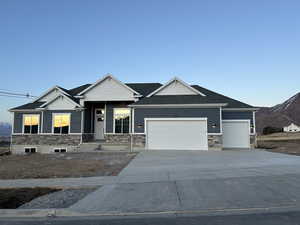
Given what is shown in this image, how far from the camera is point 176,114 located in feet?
48.3

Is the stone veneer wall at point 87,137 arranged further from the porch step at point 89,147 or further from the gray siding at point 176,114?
the gray siding at point 176,114

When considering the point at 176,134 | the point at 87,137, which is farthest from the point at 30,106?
the point at 176,134

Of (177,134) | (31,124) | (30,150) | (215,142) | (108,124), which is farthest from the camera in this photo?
(108,124)

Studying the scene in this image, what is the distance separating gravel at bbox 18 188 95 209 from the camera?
441 cm

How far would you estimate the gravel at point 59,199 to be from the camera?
441 cm

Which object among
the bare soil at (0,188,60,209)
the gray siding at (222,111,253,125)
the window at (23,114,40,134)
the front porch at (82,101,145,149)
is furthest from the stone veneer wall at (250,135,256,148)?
the window at (23,114,40,134)

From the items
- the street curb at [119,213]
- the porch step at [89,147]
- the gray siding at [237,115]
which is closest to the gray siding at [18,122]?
the porch step at [89,147]

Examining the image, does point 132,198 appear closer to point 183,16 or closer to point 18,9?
point 183,16

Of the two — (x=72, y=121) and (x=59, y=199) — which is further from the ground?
(x=72, y=121)

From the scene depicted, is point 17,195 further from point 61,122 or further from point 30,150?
point 30,150

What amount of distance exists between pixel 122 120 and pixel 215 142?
863 centimetres

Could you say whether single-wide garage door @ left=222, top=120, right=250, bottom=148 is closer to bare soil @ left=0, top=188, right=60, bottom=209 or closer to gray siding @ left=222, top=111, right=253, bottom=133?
gray siding @ left=222, top=111, right=253, bottom=133

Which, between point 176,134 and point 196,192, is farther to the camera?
point 176,134

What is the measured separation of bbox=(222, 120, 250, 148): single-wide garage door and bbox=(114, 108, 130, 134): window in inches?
355
